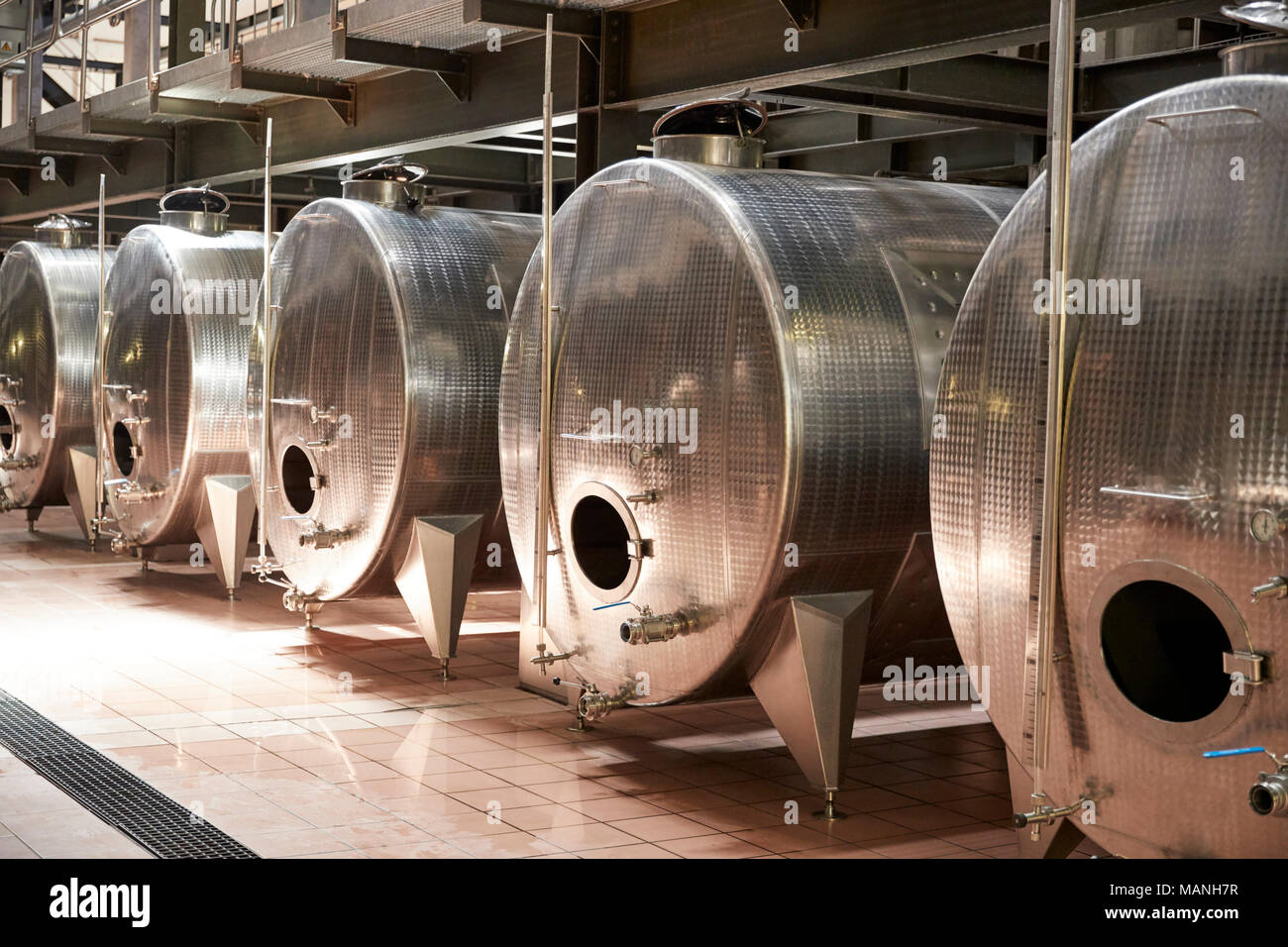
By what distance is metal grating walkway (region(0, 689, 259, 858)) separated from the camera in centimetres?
509

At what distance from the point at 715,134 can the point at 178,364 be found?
558 cm

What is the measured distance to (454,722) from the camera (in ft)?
23.3

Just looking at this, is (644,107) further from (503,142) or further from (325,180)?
(325,180)

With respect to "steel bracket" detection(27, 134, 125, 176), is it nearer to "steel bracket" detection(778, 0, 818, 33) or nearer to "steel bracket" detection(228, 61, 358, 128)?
"steel bracket" detection(228, 61, 358, 128)

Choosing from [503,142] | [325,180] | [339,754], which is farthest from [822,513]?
[325,180]

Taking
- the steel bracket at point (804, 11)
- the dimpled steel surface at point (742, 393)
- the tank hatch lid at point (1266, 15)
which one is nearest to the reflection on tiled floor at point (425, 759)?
the dimpled steel surface at point (742, 393)

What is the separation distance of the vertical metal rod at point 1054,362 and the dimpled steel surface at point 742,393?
54.6 inches

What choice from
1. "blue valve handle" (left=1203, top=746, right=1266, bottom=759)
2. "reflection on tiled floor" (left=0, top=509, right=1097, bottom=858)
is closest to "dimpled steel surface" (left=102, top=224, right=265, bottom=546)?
"reflection on tiled floor" (left=0, top=509, right=1097, bottom=858)

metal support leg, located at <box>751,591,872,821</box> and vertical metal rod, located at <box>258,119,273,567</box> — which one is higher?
vertical metal rod, located at <box>258,119,273,567</box>

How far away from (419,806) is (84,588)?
625cm

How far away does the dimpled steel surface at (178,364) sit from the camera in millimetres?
10539

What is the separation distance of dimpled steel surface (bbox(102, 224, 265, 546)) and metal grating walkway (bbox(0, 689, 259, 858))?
367 cm

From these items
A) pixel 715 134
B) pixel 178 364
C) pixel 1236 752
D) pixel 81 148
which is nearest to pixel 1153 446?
pixel 1236 752

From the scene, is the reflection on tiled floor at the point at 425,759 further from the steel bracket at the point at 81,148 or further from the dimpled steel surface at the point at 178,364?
the steel bracket at the point at 81,148
